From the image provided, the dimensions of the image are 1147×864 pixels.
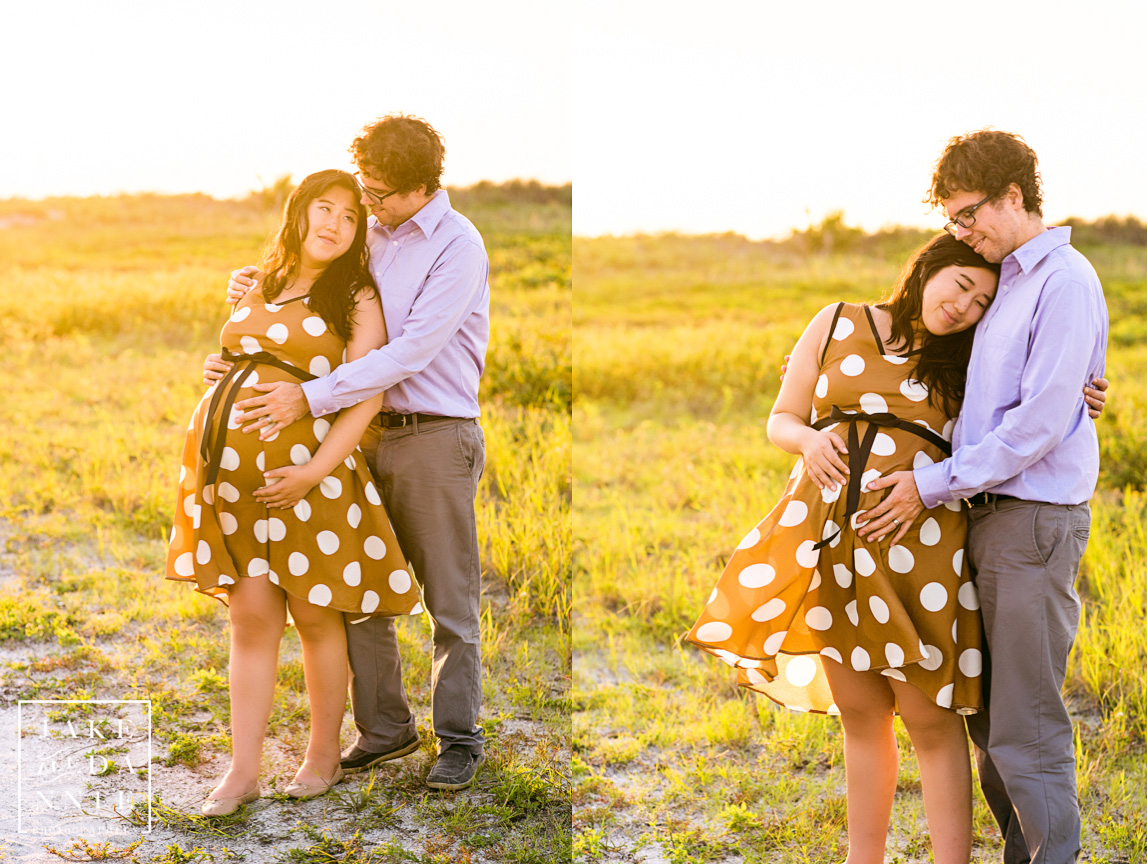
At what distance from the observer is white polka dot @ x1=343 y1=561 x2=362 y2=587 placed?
7.98ft

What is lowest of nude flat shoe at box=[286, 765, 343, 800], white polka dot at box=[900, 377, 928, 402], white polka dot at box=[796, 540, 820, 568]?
nude flat shoe at box=[286, 765, 343, 800]

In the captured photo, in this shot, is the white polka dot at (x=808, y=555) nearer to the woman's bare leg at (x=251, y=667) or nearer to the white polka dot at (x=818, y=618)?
the white polka dot at (x=818, y=618)

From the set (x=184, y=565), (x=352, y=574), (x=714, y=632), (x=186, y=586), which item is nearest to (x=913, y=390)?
(x=714, y=632)

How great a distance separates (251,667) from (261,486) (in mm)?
511

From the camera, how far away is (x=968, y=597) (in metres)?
2.00

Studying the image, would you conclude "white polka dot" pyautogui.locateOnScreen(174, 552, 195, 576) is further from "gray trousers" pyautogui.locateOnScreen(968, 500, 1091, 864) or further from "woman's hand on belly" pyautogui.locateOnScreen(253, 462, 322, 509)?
"gray trousers" pyautogui.locateOnScreen(968, 500, 1091, 864)

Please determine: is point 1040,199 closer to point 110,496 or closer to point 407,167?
point 407,167

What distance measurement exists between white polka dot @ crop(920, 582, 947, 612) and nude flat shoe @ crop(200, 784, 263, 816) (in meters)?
1.86

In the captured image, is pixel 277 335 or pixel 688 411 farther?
pixel 688 411

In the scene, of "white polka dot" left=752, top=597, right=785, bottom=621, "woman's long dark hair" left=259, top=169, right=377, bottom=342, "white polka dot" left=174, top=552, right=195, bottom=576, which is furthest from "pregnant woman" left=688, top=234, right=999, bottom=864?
"white polka dot" left=174, top=552, right=195, bottom=576

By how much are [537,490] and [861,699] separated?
2.58 metres

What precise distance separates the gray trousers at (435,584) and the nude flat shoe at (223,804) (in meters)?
0.38

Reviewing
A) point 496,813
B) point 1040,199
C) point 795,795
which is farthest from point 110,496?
point 1040,199

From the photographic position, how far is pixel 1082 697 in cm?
336
